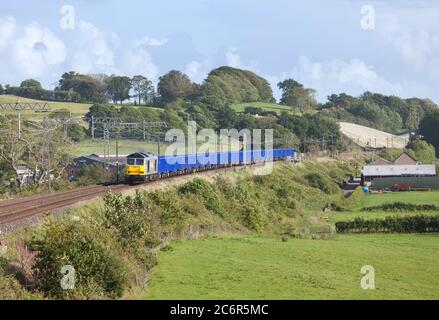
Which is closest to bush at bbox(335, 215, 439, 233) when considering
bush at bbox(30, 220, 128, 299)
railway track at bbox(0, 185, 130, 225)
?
railway track at bbox(0, 185, 130, 225)

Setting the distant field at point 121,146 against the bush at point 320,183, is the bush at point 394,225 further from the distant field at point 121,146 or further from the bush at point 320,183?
the distant field at point 121,146

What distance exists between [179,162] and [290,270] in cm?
2967

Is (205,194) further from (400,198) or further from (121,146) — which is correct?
(121,146)

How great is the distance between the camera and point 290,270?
37.1 metres

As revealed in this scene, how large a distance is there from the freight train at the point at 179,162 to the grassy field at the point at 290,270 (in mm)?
10678

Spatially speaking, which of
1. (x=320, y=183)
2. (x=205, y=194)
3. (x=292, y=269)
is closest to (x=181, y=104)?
(x=320, y=183)

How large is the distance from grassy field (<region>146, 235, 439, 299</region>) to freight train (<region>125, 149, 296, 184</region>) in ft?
35.0

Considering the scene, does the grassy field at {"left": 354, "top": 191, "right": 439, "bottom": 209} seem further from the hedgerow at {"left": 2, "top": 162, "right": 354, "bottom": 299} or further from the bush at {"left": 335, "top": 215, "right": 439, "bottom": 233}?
the bush at {"left": 335, "top": 215, "right": 439, "bottom": 233}

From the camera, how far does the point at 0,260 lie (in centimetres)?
2462

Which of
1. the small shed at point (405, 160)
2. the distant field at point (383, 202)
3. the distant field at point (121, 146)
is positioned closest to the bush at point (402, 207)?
the distant field at point (383, 202)

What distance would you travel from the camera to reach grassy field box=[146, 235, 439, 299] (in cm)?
3059

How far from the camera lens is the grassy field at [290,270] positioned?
100ft
